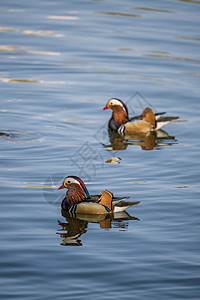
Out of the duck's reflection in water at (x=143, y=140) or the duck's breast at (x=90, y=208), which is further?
the duck's reflection in water at (x=143, y=140)

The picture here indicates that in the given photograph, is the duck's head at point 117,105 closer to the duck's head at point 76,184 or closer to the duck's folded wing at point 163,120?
the duck's folded wing at point 163,120

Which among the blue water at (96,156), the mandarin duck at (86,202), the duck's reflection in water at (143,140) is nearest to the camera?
the blue water at (96,156)

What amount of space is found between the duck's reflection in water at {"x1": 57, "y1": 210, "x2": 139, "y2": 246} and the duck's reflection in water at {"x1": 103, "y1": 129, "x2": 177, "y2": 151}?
427 cm

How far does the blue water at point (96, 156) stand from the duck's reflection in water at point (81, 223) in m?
0.03

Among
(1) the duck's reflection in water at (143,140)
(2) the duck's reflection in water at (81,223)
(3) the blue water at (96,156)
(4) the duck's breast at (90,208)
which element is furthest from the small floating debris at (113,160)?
(4) the duck's breast at (90,208)

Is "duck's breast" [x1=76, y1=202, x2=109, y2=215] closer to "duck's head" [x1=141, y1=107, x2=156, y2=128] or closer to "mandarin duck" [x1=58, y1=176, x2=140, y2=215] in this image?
"mandarin duck" [x1=58, y1=176, x2=140, y2=215]

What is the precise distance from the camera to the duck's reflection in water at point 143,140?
1526cm

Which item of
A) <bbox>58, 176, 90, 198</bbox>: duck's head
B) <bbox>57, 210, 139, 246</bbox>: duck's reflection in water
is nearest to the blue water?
<bbox>57, 210, 139, 246</bbox>: duck's reflection in water

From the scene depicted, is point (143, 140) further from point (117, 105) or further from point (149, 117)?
point (117, 105)

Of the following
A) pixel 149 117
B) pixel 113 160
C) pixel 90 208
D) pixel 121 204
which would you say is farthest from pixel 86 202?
pixel 149 117

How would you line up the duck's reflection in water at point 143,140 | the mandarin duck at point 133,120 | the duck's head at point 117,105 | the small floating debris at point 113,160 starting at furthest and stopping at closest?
1. the duck's head at point 117,105
2. the mandarin duck at point 133,120
3. the duck's reflection in water at point 143,140
4. the small floating debris at point 113,160

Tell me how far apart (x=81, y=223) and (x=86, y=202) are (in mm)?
417

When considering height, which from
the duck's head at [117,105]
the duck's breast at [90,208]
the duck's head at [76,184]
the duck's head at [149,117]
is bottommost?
the duck's breast at [90,208]

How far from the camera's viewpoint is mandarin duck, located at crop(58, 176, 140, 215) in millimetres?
10686
